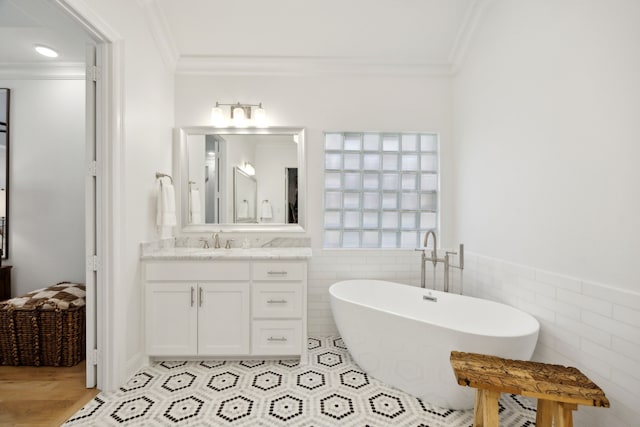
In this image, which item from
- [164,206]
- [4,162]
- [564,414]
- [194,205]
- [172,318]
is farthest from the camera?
[194,205]

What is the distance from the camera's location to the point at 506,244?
220 centimetres

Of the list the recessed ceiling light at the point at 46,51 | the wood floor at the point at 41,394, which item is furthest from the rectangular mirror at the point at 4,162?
the wood floor at the point at 41,394

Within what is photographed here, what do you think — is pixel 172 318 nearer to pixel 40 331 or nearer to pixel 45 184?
pixel 40 331

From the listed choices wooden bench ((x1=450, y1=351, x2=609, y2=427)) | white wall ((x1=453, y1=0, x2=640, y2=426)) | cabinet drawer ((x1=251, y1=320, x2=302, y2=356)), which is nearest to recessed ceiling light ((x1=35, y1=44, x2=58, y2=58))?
cabinet drawer ((x1=251, y1=320, x2=302, y2=356))

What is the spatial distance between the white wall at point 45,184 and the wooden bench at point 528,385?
331 centimetres

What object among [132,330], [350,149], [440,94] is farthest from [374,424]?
[440,94]

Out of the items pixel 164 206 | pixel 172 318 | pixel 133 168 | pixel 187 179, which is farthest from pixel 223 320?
pixel 187 179

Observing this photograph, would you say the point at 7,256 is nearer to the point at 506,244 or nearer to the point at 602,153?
the point at 506,244

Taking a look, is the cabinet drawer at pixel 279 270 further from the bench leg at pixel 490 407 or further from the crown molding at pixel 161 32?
the crown molding at pixel 161 32

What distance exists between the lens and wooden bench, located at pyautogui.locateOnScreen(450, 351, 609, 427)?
124 centimetres

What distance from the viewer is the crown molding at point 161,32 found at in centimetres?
230

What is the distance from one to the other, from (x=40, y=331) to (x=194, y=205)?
1452 mm

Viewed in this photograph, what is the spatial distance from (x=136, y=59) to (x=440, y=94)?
8.59ft

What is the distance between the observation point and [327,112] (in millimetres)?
2900
